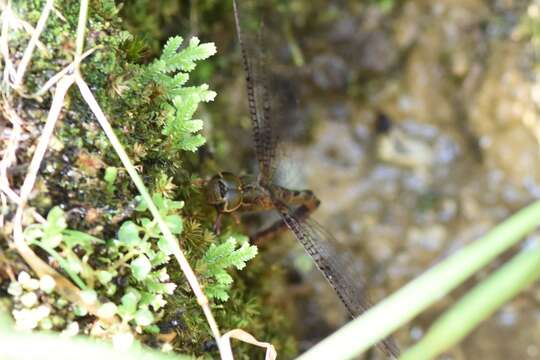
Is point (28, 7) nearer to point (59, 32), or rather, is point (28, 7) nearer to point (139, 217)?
point (59, 32)

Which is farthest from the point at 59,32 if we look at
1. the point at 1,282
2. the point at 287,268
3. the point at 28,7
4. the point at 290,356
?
the point at 287,268

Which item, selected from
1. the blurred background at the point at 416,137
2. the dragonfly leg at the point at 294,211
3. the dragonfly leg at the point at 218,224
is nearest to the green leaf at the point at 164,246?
the dragonfly leg at the point at 218,224

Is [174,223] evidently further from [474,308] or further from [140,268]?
[474,308]

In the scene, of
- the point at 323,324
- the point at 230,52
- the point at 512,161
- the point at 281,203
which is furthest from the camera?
the point at 512,161

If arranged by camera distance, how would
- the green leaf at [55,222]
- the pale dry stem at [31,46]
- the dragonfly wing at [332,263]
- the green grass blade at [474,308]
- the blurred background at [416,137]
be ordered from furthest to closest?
1. the blurred background at [416,137]
2. the dragonfly wing at [332,263]
3. the pale dry stem at [31,46]
4. the green leaf at [55,222]
5. the green grass blade at [474,308]

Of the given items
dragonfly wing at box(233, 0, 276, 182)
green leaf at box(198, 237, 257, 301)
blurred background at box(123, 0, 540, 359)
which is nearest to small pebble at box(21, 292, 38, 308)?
green leaf at box(198, 237, 257, 301)

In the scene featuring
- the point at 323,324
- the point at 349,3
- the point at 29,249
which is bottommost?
the point at 29,249

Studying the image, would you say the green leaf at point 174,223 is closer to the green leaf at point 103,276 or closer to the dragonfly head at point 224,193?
the green leaf at point 103,276
